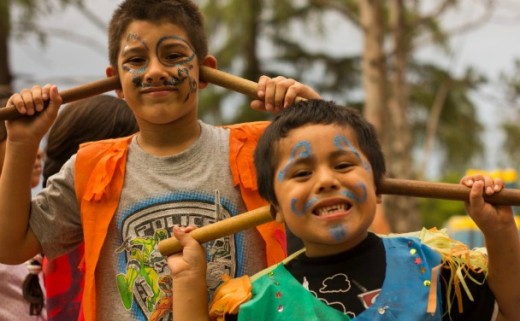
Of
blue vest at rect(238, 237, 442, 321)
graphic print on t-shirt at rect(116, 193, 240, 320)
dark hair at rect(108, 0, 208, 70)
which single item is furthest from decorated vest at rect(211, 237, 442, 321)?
dark hair at rect(108, 0, 208, 70)

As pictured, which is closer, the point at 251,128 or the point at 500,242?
the point at 500,242

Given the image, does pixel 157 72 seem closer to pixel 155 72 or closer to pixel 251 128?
pixel 155 72

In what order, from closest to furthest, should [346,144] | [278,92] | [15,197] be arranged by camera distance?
[346,144], [278,92], [15,197]

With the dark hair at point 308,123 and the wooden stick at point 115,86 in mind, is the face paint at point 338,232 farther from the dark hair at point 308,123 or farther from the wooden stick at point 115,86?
the wooden stick at point 115,86

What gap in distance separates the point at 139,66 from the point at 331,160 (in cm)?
78

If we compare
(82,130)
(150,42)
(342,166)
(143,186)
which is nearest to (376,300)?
(342,166)

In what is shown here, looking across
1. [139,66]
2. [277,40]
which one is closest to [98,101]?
[139,66]

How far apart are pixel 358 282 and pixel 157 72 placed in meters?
0.92

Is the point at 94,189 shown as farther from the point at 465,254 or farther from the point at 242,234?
the point at 465,254

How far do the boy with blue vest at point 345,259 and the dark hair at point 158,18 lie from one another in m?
0.62

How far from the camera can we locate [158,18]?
119 inches

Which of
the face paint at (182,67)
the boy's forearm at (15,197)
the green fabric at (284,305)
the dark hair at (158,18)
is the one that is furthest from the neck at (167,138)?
the green fabric at (284,305)

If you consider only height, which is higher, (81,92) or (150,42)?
(150,42)

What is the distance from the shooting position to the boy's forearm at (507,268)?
252cm
